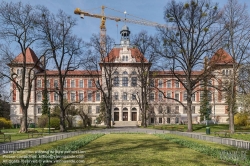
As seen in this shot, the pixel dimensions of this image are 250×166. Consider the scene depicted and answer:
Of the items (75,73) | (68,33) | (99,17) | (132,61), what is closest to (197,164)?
(68,33)

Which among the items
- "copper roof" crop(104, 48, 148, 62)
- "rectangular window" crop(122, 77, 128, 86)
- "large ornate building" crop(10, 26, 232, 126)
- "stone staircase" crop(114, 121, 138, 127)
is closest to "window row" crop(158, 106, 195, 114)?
"large ornate building" crop(10, 26, 232, 126)

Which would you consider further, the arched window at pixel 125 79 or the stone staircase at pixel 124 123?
the arched window at pixel 125 79

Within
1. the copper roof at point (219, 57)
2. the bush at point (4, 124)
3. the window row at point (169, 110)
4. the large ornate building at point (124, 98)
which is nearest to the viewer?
the copper roof at point (219, 57)

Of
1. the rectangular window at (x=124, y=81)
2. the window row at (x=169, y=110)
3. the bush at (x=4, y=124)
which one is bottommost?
the bush at (x=4, y=124)

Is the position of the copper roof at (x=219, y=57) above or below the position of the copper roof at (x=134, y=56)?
below

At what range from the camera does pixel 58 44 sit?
32.4m

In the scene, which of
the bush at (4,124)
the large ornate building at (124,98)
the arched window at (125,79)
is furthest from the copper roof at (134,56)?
the bush at (4,124)

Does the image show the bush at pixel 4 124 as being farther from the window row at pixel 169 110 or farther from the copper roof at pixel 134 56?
the window row at pixel 169 110

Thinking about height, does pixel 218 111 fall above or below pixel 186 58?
below

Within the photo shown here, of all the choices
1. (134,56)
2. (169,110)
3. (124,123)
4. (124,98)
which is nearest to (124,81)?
(124,98)

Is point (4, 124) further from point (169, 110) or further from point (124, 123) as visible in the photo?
point (169, 110)

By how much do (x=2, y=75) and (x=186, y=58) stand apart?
23.0 m

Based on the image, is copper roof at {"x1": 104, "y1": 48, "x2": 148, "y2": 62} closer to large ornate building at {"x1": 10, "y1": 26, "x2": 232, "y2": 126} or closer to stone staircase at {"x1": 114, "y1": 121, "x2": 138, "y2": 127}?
large ornate building at {"x1": 10, "y1": 26, "x2": 232, "y2": 126}

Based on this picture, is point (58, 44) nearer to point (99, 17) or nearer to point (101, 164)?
point (101, 164)
